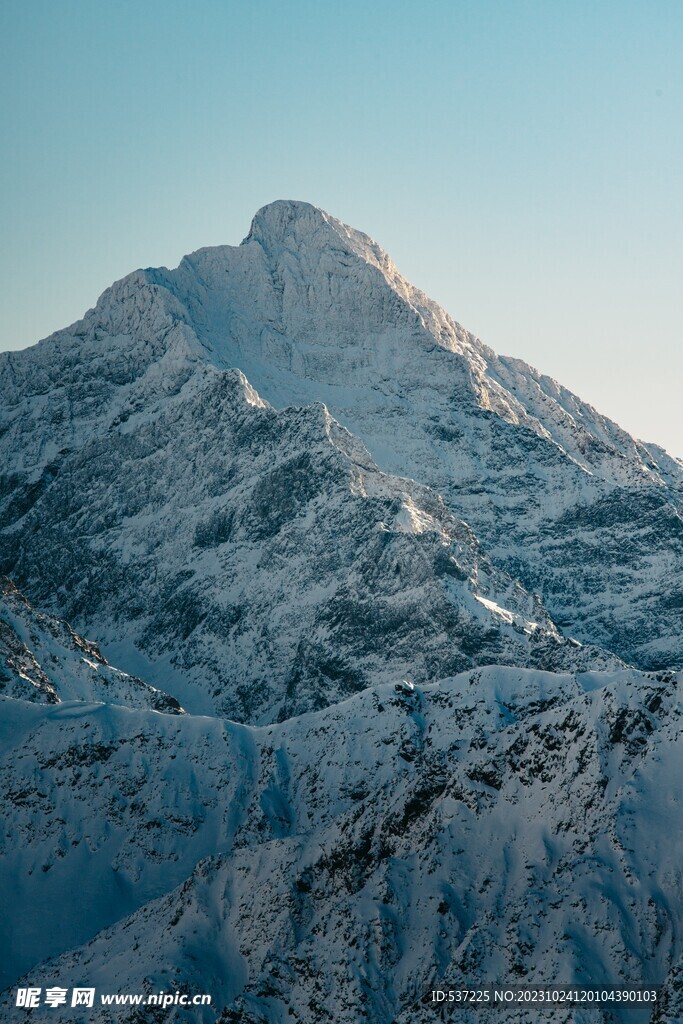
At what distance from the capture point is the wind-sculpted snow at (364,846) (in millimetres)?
128250

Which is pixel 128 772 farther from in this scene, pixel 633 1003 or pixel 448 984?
pixel 633 1003

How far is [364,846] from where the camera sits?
486 feet

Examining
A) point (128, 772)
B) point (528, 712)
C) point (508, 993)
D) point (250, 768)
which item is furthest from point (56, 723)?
point (508, 993)

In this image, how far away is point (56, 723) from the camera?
19150cm

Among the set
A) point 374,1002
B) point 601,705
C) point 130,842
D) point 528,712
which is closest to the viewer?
point 374,1002

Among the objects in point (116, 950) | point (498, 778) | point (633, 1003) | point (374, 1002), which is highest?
point (498, 778)

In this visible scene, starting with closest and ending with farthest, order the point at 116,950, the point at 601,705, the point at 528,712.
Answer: the point at 601,705 → the point at 116,950 → the point at 528,712

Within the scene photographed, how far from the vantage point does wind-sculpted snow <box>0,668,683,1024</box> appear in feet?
421

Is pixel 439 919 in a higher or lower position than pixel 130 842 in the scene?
higher

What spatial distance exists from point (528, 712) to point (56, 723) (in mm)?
56974

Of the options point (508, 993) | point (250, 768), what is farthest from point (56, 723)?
point (508, 993)

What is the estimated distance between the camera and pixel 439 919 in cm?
13600

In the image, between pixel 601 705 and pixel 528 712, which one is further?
pixel 528 712

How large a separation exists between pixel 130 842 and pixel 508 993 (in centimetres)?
6890
